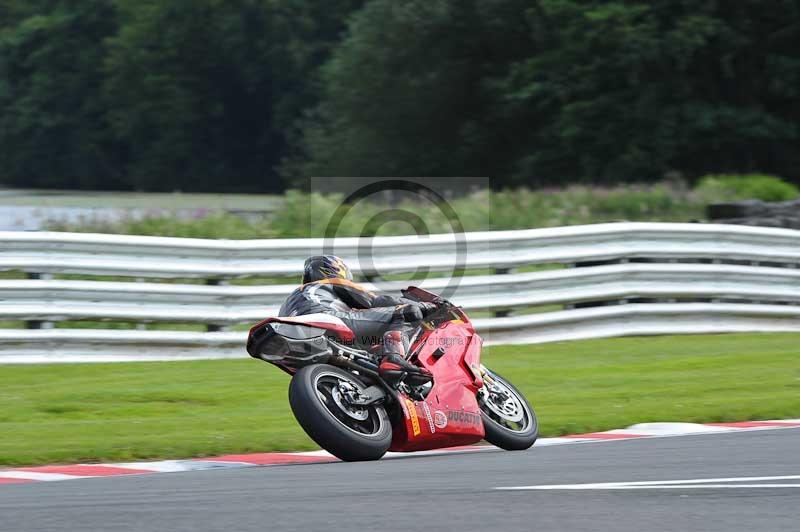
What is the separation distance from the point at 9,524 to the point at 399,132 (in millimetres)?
39290

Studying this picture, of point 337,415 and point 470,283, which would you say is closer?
point 337,415

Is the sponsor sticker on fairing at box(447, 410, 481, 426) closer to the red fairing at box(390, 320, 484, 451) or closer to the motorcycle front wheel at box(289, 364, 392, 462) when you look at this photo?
the red fairing at box(390, 320, 484, 451)

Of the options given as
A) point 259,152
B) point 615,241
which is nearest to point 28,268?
point 615,241

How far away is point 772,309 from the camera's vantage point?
14086 millimetres

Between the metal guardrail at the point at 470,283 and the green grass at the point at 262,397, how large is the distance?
0.34 metres

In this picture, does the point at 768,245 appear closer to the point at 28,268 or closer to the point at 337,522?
the point at 28,268

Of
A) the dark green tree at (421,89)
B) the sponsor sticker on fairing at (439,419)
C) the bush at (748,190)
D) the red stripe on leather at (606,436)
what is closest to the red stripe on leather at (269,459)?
the sponsor sticker on fairing at (439,419)

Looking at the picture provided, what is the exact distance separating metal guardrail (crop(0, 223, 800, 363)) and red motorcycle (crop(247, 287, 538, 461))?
4.07 meters

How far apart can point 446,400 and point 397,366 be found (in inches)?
14.4

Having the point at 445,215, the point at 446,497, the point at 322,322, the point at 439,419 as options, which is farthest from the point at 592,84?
the point at 446,497

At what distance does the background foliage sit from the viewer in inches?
1407

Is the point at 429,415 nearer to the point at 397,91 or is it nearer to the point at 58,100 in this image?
the point at 397,91

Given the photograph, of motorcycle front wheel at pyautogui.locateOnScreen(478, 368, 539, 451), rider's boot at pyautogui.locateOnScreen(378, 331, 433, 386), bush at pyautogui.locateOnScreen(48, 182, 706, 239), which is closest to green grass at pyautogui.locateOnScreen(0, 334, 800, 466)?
motorcycle front wheel at pyautogui.locateOnScreen(478, 368, 539, 451)

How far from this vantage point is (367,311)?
25.5ft
